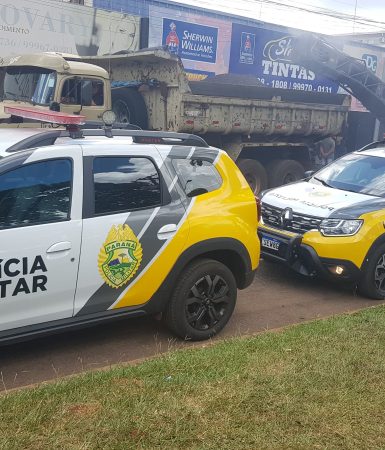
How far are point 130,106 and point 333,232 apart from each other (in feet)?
17.3

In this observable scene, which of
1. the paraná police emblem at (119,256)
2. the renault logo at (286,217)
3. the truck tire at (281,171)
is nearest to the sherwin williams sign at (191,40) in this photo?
the truck tire at (281,171)

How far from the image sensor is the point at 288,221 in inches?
253

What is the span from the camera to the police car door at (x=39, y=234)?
12.0 feet

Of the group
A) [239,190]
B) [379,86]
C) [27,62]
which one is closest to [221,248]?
[239,190]

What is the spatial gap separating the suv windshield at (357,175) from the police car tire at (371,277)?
78cm

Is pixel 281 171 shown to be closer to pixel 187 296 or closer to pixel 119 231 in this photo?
pixel 187 296

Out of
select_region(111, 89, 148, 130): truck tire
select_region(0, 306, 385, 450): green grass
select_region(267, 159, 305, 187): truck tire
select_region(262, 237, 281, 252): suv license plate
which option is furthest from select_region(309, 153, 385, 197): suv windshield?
select_region(267, 159, 305, 187): truck tire

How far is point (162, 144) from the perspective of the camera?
4578 millimetres

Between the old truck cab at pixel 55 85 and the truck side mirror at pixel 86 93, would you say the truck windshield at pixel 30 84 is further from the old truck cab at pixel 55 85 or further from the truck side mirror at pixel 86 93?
the truck side mirror at pixel 86 93

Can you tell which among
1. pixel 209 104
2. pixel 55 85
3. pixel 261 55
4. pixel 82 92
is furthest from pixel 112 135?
pixel 261 55

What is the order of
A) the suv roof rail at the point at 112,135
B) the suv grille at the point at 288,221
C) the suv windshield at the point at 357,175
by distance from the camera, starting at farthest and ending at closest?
the suv windshield at the point at 357,175, the suv grille at the point at 288,221, the suv roof rail at the point at 112,135

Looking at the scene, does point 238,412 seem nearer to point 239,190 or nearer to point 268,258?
point 239,190

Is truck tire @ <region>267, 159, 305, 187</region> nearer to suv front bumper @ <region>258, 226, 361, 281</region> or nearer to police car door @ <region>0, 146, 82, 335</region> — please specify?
suv front bumper @ <region>258, 226, 361, 281</region>

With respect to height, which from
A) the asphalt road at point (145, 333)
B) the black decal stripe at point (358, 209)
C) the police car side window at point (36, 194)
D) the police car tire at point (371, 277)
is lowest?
the asphalt road at point (145, 333)
